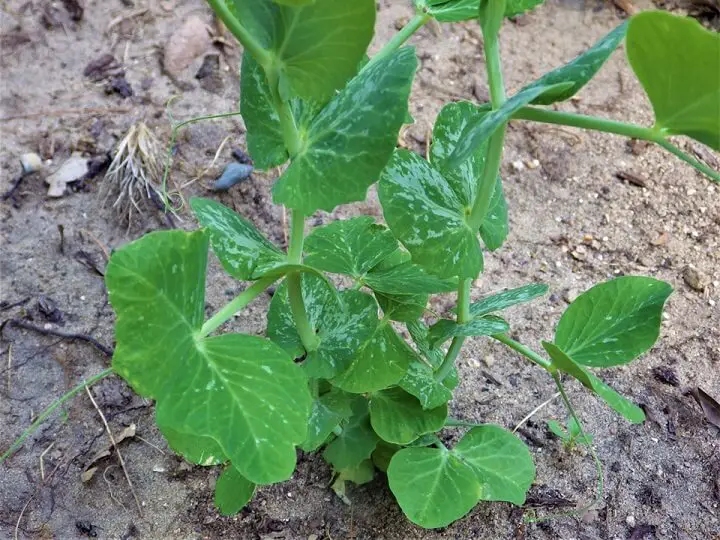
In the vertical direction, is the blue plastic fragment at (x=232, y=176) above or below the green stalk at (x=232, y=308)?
below

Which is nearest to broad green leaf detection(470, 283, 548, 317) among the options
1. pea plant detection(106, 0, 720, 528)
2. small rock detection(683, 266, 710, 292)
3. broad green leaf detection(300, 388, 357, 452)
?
pea plant detection(106, 0, 720, 528)

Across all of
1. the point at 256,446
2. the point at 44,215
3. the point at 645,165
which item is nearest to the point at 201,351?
the point at 256,446

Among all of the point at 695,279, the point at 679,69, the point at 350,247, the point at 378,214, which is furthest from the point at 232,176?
the point at 679,69

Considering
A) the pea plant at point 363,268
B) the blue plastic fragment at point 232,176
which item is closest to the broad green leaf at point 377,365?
the pea plant at point 363,268

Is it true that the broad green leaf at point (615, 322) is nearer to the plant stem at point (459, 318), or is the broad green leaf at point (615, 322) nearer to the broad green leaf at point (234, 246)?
the plant stem at point (459, 318)

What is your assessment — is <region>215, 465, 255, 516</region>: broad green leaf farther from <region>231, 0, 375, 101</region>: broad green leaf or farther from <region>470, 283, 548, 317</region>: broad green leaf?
<region>231, 0, 375, 101</region>: broad green leaf

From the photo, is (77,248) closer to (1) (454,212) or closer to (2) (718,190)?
(1) (454,212)
